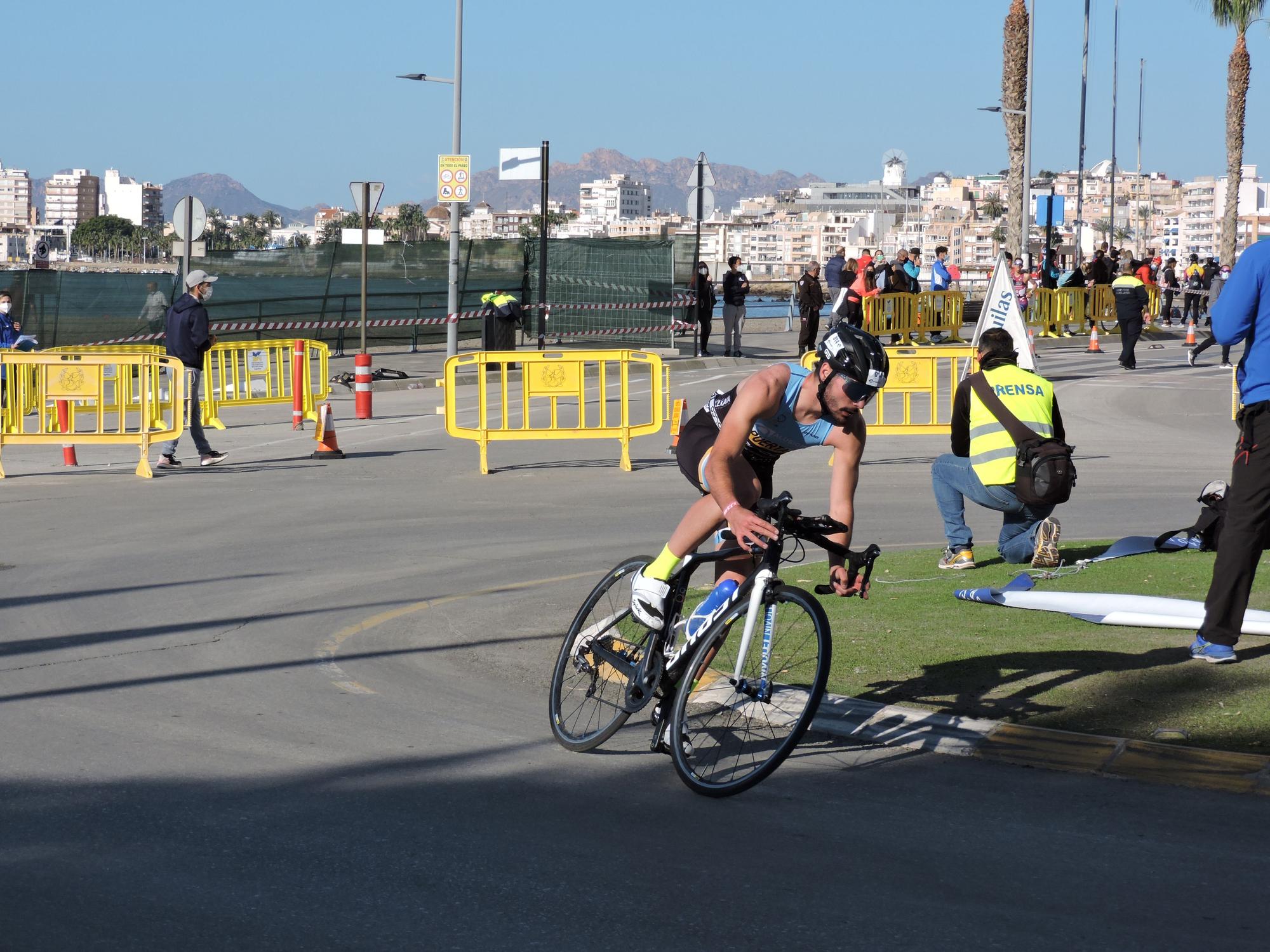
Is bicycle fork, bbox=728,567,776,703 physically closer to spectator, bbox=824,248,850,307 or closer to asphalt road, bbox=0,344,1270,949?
asphalt road, bbox=0,344,1270,949

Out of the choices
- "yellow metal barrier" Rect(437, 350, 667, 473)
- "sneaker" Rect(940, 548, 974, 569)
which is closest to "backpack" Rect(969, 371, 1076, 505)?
"sneaker" Rect(940, 548, 974, 569)

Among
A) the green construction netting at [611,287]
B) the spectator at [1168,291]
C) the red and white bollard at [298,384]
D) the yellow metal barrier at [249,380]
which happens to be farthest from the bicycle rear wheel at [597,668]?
the spectator at [1168,291]

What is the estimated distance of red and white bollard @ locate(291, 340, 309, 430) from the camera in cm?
2061

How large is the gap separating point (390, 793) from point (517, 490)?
30.9 ft

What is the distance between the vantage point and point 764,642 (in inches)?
226

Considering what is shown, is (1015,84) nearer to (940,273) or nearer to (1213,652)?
(940,273)

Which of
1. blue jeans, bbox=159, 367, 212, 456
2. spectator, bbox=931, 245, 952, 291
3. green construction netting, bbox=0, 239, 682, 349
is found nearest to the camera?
blue jeans, bbox=159, 367, 212, 456

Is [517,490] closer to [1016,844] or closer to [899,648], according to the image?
[899,648]

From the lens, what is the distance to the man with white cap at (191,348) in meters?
16.7

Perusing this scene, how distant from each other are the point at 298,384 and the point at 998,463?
12.9m

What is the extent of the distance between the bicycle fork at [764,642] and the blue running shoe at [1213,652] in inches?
106

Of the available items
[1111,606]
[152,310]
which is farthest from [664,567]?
[152,310]

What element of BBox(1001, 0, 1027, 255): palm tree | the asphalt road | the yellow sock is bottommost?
the asphalt road

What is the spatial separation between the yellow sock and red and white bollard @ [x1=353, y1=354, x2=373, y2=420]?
1624 centimetres
